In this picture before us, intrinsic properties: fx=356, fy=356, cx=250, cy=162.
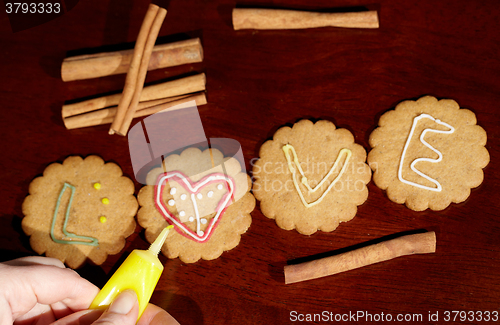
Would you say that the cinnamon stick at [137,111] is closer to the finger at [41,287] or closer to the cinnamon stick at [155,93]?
the cinnamon stick at [155,93]

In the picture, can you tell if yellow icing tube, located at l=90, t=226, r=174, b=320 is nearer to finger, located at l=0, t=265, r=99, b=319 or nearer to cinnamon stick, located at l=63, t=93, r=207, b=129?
finger, located at l=0, t=265, r=99, b=319

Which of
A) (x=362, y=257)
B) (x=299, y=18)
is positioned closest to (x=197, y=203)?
(x=362, y=257)

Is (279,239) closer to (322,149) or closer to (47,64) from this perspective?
(322,149)

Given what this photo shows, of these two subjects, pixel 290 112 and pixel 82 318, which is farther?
pixel 290 112

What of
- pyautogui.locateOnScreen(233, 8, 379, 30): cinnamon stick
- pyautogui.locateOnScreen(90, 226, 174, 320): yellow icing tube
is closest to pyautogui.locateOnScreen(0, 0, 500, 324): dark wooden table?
pyautogui.locateOnScreen(233, 8, 379, 30): cinnamon stick

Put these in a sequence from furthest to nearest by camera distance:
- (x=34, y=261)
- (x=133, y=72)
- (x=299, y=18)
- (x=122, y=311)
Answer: (x=299, y=18) → (x=133, y=72) → (x=34, y=261) → (x=122, y=311)

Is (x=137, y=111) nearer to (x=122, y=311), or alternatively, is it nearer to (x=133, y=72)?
(x=133, y=72)

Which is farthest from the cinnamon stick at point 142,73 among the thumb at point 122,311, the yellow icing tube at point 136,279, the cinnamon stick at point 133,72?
the thumb at point 122,311
